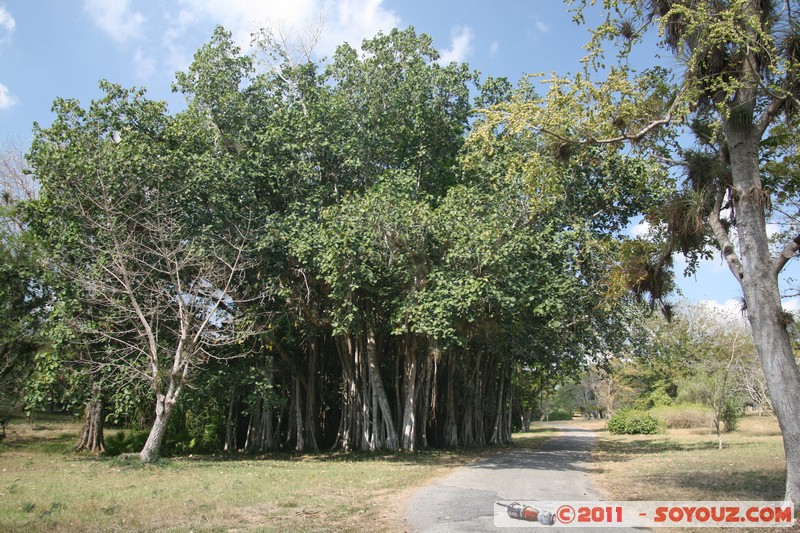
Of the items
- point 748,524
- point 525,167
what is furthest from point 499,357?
point 748,524

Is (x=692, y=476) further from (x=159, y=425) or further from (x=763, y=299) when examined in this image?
(x=159, y=425)

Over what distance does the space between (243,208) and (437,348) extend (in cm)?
682

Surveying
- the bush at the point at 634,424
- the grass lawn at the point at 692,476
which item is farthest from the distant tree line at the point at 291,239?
the bush at the point at 634,424

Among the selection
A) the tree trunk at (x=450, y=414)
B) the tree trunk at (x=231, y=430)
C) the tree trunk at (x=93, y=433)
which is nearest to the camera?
the tree trunk at (x=93, y=433)

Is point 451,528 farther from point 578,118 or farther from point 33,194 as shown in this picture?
point 33,194

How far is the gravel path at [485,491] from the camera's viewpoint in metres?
6.87

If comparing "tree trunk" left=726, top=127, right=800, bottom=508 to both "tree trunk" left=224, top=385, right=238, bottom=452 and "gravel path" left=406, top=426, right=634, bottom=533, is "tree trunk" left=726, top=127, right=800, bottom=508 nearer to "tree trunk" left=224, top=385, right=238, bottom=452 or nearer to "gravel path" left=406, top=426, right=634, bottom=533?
"gravel path" left=406, top=426, right=634, bottom=533

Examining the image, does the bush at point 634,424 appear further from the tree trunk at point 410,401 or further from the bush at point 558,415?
the bush at point 558,415

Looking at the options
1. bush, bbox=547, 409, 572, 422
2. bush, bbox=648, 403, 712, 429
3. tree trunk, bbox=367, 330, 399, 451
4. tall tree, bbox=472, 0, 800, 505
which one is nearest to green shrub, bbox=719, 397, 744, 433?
bush, bbox=648, 403, 712, 429

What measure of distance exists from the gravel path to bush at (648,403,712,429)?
21.5 metres

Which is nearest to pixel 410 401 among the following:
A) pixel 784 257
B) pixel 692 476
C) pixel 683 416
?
pixel 692 476

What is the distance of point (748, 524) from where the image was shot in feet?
21.7

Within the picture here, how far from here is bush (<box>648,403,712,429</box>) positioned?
32406 millimetres

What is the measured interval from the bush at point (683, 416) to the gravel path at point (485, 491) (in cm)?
2146
